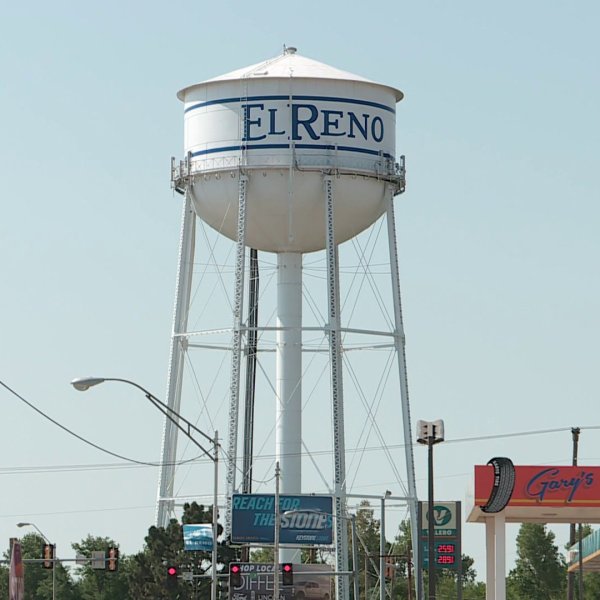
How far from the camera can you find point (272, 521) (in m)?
77.0

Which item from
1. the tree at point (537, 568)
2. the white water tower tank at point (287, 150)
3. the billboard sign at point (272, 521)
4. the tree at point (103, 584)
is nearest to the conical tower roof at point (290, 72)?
the white water tower tank at point (287, 150)

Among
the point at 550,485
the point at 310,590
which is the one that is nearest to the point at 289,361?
the point at 550,485

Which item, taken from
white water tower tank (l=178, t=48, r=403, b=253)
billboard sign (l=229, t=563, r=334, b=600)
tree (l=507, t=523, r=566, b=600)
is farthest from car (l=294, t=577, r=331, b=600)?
tree (l=507, t=523, r=566, b=600)

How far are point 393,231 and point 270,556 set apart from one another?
64.0 m

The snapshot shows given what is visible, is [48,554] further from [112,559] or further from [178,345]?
[178,345]

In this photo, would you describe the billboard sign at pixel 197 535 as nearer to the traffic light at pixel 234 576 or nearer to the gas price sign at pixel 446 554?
the gas price sign at pixel 446 554

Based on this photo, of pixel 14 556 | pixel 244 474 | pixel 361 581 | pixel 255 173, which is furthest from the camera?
pixel 361 581

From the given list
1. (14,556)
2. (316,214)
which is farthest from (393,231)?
(14,556)

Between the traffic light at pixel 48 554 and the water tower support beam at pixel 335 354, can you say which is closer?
the traffic light at pixel 48 554

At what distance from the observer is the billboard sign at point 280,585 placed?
8312cm

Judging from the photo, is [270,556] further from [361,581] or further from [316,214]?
[316,214]

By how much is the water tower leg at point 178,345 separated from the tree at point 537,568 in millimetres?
62198

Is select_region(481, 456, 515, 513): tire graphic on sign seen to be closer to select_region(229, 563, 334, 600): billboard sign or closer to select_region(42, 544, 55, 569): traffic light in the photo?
select_region(42, 544, 55, 569): traffic light

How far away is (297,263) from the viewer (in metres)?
71.9
